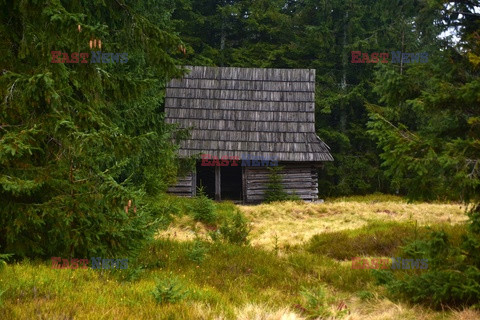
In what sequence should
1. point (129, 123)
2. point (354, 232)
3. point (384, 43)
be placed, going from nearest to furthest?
point (129, 123), point (354, 232), point (384, 43)

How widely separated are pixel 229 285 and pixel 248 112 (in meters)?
15.5

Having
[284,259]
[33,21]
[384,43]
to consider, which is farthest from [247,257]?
[384,43]

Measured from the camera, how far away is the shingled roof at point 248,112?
795 inches

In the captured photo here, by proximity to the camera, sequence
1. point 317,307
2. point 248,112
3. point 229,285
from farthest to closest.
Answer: point 248,112, point 229,285, point 317,307

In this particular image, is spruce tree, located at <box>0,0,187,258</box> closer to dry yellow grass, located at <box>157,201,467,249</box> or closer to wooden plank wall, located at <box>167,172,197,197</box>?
dry yellow grass, located at <box>157,201,467,249</box>

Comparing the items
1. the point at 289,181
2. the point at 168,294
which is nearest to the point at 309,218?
the point at 289,181

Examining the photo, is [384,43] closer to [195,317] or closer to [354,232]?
[354,232]

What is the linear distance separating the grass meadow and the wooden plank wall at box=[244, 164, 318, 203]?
8.67 metres

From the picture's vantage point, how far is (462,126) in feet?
18.8

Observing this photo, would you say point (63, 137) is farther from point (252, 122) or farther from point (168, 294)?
point (252, 122)

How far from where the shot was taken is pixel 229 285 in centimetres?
637

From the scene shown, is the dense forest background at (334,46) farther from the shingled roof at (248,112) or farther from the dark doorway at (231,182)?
the dark doorway at (231,182)

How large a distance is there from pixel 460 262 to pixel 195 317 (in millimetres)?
3276

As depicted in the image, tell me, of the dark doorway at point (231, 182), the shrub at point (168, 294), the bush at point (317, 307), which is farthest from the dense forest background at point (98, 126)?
the dark doorway at point (231, 182)
